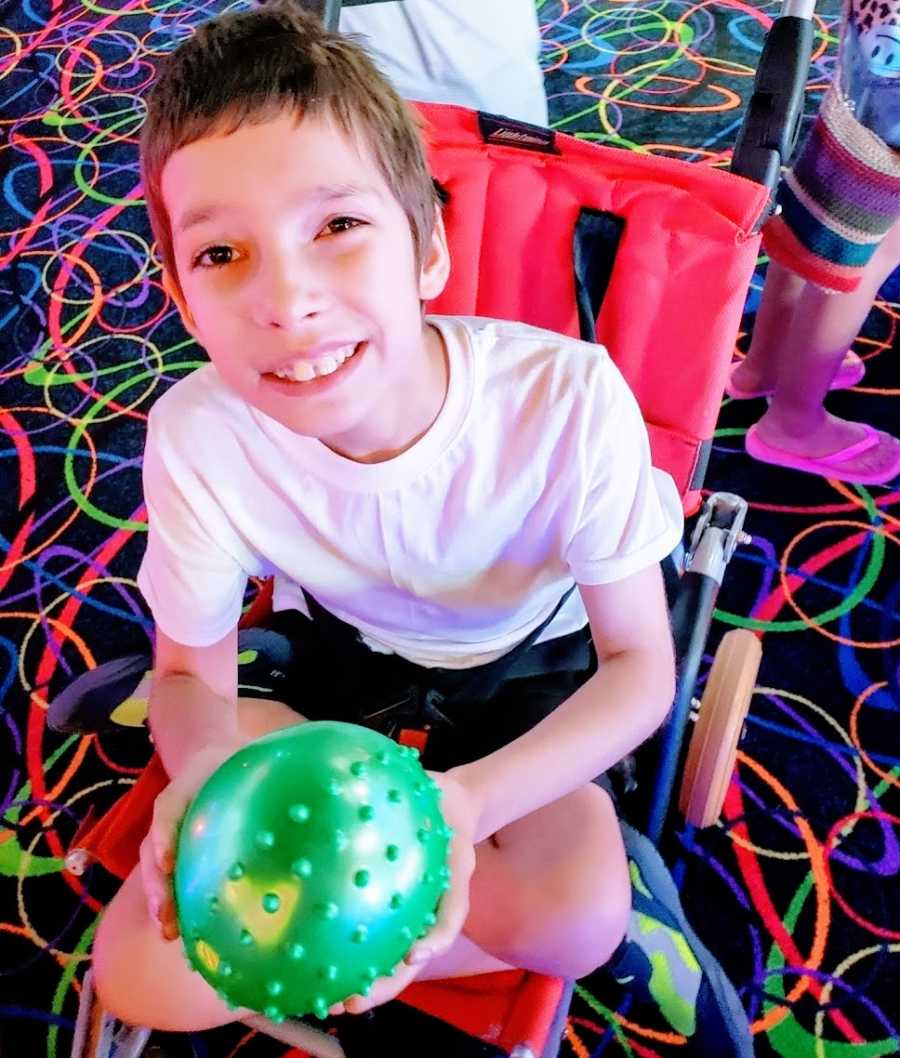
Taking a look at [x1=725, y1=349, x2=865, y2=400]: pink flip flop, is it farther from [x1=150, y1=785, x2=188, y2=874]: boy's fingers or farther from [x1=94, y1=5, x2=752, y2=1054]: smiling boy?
[x1=150, y1=785, x2=188, y2=874]: boy's fingers

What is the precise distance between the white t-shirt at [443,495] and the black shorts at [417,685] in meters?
0.09

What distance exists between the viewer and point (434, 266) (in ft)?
2.81

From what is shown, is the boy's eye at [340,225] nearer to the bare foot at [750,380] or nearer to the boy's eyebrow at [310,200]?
the boy's eyebrow at [310,200]

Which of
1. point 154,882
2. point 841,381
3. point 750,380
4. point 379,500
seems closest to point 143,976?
point 154,882

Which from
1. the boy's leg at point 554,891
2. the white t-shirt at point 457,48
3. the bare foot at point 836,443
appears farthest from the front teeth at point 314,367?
the white t-shirt at point 457,48

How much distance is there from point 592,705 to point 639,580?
117mm

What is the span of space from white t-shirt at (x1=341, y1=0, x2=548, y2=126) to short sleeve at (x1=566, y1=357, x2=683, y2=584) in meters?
1.22

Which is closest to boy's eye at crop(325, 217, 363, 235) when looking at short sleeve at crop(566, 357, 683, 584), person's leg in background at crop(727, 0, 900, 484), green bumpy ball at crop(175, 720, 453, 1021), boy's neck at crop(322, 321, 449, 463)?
boy's neck at crop(322, 321, 449, 463)

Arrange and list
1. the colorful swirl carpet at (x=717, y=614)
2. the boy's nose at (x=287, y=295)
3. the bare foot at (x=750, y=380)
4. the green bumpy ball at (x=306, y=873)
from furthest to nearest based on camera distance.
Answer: the bare foot at (x=750, y=380), the colorful swirl carpet at (x=717, y=614), the boy's nose at (x=287, y=295), the green bumpy ball at (x=306, y=873)

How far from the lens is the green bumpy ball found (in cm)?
58

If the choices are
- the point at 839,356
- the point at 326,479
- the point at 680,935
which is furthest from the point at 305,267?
the point at 839,356

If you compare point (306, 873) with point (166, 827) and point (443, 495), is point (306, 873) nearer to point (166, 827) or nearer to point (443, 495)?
point (166, 827)

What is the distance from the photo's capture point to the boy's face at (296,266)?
2.34ft

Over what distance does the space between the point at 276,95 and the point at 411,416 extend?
27 centimetres
